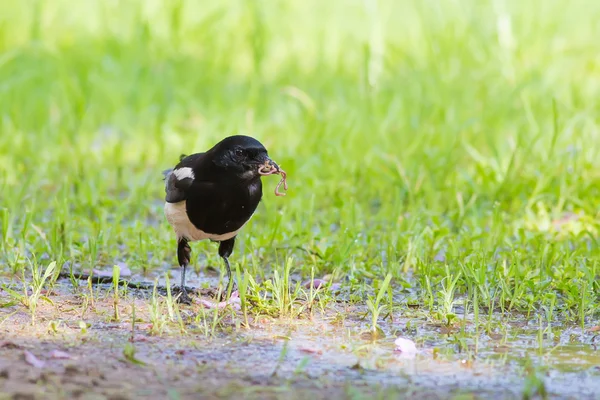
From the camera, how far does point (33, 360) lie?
10.6ft

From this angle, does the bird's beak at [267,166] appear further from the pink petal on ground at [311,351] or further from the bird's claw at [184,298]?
the pink petal on ground at [311,351]

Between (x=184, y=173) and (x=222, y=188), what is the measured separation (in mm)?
292

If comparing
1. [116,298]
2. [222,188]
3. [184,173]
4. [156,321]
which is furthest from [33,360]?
[184,173]

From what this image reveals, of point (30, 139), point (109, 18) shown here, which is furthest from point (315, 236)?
point (109, 18)

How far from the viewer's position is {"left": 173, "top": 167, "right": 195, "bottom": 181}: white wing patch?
173 inches

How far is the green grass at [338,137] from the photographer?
4.86 meters

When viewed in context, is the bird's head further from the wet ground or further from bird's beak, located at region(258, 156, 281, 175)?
the wet ground

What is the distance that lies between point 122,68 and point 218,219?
13.8ft

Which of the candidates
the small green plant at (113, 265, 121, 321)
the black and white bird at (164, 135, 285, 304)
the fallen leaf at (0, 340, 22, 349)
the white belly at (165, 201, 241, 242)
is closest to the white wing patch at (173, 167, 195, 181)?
the black and white bird at (164, 135, 285, 304)

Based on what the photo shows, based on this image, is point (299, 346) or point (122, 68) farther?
point (122, 68)

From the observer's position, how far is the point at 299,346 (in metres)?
3.66

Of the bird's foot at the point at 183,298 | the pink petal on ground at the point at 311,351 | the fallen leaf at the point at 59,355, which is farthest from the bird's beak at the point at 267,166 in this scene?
the fallen leaf at the point at 59,355

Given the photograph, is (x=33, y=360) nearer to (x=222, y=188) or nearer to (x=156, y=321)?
(x=156, y=321)

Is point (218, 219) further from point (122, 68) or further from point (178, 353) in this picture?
point (122, 68)
